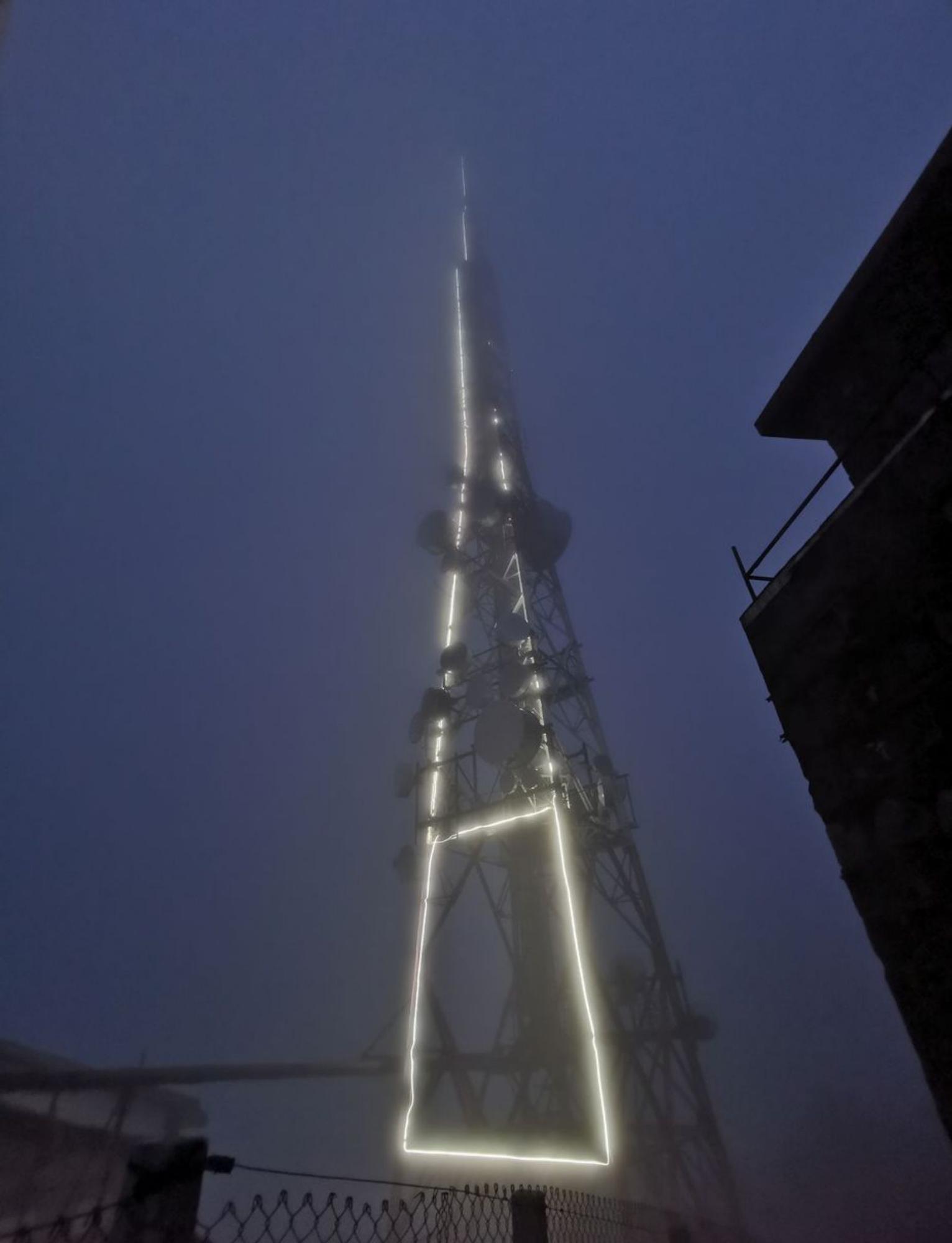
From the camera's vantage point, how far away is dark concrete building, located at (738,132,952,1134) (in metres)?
4.29

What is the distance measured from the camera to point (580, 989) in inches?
412

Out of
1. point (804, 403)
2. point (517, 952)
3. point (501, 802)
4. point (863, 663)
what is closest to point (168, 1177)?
point (863, 663)

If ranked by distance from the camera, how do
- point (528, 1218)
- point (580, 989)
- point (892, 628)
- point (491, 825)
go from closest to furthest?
point (892, 628) → point (528, 1218) → point (580, 989) → point (491, 825)

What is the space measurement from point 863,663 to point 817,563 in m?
0.99

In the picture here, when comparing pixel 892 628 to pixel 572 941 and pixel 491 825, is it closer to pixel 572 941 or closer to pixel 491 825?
pixel 572 941

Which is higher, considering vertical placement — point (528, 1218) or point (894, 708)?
point (894, 708)

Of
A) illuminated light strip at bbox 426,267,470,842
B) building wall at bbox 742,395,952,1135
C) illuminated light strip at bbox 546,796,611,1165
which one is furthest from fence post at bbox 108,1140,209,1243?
illuminated light strip at bbox 426,267,470,842

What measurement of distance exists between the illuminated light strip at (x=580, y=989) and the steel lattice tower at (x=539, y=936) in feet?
0.08

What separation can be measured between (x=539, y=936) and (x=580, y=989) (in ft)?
9.54

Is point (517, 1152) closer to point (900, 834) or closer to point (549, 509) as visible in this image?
point (900, 834)

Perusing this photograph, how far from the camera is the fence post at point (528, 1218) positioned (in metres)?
5.18

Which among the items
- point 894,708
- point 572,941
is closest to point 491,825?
point 572,941

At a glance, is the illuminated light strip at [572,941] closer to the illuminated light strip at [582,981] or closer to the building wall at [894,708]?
the illuminated light strip at [582,981]

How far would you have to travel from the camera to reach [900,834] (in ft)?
14.7
